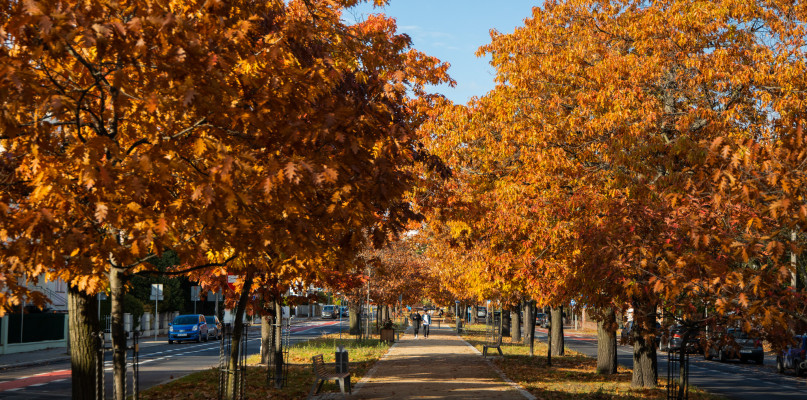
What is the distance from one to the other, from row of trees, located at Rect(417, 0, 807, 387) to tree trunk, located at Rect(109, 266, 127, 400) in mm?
6641

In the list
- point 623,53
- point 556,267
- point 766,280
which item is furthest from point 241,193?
point 623,53

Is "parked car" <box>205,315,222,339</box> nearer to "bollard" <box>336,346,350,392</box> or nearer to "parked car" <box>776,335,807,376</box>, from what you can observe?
"parked car" <box>776,335,807,376</box>

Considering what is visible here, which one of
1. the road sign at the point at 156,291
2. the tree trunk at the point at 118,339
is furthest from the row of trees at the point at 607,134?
the road sign at the point at 156,291

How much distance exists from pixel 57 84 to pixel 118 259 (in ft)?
5.03

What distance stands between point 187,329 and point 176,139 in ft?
130

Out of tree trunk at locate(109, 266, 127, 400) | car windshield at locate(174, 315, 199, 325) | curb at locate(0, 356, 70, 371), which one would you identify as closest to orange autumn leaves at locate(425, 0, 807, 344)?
tree trunk at locate(109, 266, 127, 400)

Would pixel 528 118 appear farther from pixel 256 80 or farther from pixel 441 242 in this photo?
pixel 441 242

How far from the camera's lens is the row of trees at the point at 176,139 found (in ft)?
19.5

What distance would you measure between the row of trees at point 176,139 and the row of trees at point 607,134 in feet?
16.5

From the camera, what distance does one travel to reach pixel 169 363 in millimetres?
27438

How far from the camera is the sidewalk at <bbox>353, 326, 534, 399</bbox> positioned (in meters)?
16.4

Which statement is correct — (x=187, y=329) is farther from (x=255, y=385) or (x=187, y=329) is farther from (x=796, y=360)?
(x=796, y=360)

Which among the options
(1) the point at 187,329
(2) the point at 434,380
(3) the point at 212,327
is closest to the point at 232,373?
(2) the point at 434,380

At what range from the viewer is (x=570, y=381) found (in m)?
20.7
